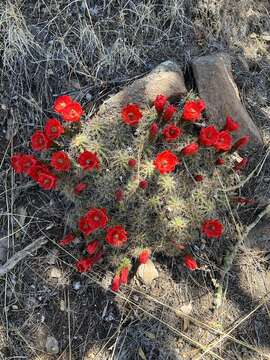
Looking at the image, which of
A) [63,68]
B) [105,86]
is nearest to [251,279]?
[105,86]

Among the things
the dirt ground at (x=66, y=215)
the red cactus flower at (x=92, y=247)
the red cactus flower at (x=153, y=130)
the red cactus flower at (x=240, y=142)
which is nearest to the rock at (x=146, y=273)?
the dirt ground at (x=66, y=215)

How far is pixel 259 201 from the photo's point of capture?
144 inches

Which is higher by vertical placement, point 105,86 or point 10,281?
point 105,86

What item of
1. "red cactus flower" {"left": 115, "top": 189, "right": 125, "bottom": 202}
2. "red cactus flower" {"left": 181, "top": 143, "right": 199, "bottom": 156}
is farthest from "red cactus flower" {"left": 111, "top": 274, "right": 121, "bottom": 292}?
"red cactus flower" {"left": 181, "top": 143, "right": 199, "bottom": 156}

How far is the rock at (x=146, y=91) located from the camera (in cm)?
349

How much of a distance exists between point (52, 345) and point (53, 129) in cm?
147

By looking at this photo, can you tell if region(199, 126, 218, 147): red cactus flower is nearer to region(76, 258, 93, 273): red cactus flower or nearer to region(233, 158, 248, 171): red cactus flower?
region(233, 158, 248, 171): red cactus flower

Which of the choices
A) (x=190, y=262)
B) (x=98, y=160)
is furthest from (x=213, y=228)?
(x=98, y=160)

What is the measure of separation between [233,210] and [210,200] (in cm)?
28

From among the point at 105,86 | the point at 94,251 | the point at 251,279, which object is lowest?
the point at 251,279

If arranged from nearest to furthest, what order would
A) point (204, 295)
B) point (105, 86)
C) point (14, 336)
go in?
point (14, 336)
point (204, 295)
point (105, 86)

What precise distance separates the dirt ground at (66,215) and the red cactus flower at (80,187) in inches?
9.6

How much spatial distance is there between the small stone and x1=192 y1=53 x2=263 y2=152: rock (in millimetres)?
1991

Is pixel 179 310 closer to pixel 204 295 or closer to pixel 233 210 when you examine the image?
pixel 204 295
